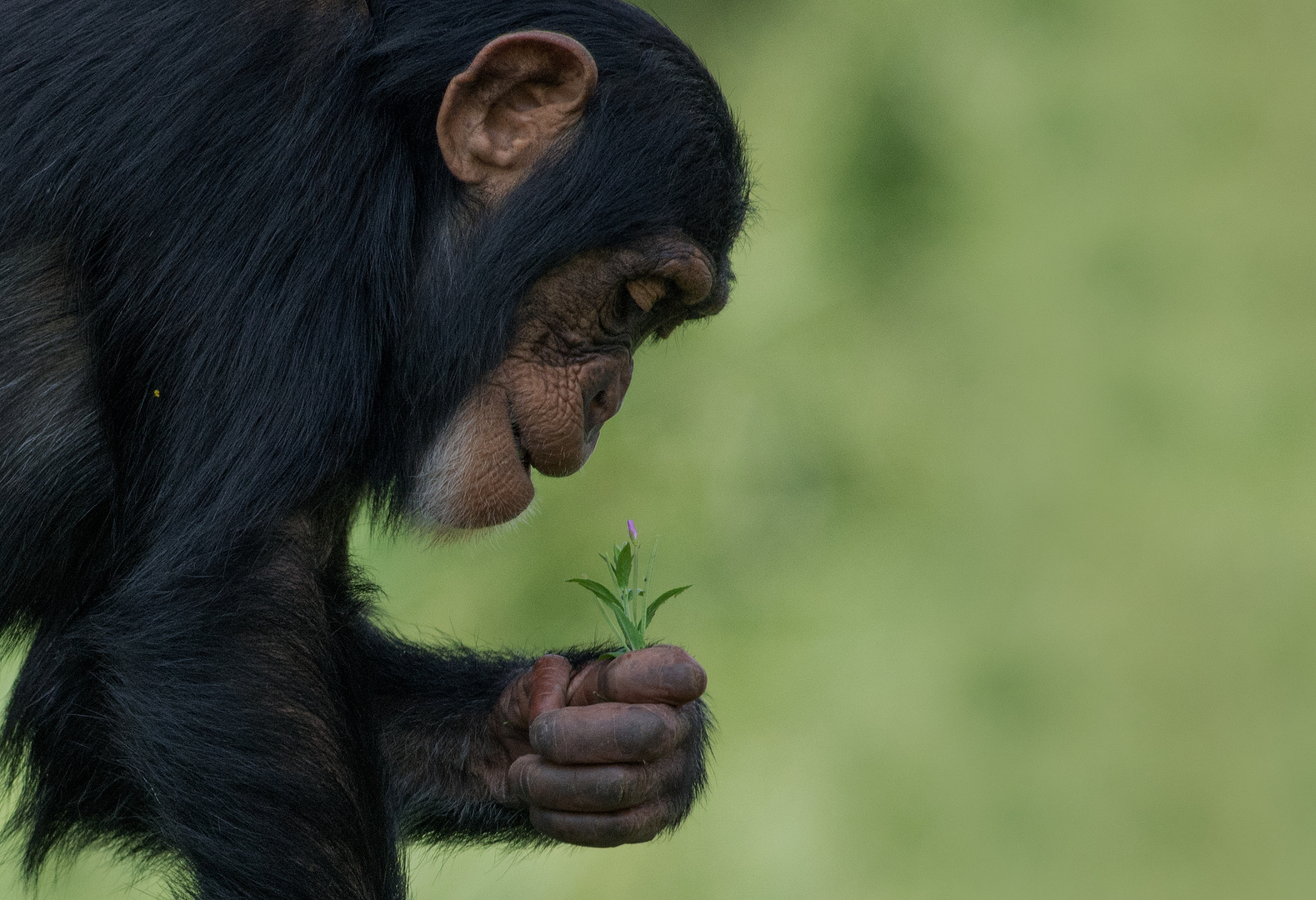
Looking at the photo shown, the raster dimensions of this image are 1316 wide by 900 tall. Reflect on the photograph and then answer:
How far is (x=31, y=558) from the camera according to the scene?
269cm

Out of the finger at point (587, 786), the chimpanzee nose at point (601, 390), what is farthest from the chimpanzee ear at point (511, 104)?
the finger at point (587, 786)

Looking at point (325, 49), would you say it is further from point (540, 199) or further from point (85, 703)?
point (85, 703)

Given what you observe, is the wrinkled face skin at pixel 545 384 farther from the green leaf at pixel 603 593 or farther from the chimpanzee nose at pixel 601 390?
the green leaf at pixel 603 593

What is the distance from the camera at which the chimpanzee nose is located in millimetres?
Result: 3006

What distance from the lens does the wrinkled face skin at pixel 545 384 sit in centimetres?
291

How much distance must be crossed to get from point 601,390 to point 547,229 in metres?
0.40

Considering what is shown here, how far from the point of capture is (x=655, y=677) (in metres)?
2.64

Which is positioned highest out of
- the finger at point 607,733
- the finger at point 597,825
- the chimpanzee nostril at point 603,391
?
the chimpanzee nostril at point 603,391

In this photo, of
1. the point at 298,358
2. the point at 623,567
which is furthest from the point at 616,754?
the point at 298,358

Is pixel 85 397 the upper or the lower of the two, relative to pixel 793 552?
upper

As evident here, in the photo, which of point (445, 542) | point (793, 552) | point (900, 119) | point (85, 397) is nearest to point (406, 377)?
point (445, 542)

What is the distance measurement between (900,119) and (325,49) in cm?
462

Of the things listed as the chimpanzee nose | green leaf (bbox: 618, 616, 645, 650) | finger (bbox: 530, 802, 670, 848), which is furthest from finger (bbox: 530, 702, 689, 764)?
the chimpanzee nose

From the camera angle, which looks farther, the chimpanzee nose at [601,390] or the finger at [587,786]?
the chimpanzee nose at [601,390]
